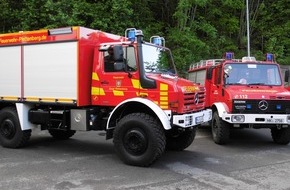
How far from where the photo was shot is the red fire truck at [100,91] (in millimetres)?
8070

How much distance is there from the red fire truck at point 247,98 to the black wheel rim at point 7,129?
515 centimetres

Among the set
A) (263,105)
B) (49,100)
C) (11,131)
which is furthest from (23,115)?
(263,105)

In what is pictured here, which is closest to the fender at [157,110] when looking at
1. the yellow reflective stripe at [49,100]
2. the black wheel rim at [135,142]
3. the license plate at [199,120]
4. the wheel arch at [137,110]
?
the wheel arch at [137,110]

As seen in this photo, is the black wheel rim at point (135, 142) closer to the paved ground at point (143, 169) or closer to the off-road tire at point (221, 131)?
the paved ground at point (143, 169)

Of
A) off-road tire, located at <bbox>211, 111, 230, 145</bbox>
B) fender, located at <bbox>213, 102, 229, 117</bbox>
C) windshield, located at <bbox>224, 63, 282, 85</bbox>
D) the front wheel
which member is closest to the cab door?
the front wheel

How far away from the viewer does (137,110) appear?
28.1 feet

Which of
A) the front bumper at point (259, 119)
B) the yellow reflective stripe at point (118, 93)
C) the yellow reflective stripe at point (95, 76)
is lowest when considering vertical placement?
the front bumper at point (259, 119)

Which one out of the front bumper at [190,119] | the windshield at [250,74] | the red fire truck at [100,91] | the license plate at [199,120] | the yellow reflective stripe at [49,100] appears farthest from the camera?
the windshield at [250,74]

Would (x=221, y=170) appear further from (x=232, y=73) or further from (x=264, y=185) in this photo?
(x=232, y=73)

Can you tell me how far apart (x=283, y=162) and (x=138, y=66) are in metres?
3.67

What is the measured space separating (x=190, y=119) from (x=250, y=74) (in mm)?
3955

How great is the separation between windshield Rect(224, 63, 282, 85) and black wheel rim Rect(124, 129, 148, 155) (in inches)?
169

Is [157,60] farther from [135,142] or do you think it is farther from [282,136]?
[282,136]

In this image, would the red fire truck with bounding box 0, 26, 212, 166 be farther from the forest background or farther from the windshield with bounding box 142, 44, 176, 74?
the forest background
